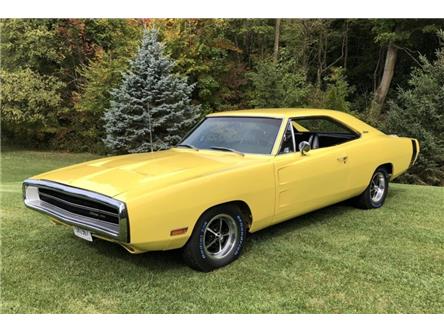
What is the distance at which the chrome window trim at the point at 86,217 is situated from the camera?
3270 mm

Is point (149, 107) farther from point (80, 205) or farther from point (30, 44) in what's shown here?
point (80, 205)

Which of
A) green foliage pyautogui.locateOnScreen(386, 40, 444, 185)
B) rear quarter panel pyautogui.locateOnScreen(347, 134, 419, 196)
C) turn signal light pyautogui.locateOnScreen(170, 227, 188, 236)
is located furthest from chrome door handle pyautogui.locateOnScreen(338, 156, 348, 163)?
green foliage pyautogui.locateOnScreen(386, 40, 444, 185)

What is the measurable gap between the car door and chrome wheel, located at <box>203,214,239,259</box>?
59 centimetres

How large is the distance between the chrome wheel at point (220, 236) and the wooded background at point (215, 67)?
10390 mm

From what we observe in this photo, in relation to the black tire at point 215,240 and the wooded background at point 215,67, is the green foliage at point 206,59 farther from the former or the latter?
the black tire at point 215,240

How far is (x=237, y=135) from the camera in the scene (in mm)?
4980

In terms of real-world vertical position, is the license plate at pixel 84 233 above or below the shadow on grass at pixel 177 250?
above

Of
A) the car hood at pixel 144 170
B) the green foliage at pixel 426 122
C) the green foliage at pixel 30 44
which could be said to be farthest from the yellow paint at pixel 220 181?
the green foliage at pixel 30 44

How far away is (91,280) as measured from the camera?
3.72 m

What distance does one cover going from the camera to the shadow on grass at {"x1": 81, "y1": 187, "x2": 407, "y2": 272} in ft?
13.4

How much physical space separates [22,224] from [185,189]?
9.01ft

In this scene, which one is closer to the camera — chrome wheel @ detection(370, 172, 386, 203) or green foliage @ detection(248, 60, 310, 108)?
chrome wheel @ detection(370, 172, 386, 203)

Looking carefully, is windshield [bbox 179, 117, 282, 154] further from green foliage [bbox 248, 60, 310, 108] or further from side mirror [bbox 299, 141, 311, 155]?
green foliage [bbox 248, 60, 310, 108]

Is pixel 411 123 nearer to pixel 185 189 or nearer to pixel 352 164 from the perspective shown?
pixel 352 164
